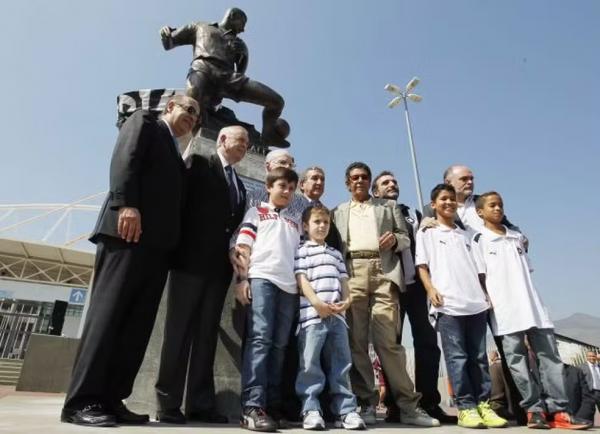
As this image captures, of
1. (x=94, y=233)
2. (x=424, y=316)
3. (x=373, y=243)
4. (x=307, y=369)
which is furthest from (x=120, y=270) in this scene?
(x=424, y=316)

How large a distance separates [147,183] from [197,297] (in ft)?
2.39

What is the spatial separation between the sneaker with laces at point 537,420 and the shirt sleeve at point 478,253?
966mm

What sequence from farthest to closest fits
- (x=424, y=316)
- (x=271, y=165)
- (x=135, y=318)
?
(x=424, y=316)
(x=271, y=165)
(x=135, y=318)

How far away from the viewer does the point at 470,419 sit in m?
2.47

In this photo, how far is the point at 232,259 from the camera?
2566 mm

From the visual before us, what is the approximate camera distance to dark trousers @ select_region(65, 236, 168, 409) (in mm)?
1933

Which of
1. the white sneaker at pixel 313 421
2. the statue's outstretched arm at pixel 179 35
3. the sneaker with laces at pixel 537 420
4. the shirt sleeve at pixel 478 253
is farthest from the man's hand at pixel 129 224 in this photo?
the statue's outstretched arm at pixel 179 35

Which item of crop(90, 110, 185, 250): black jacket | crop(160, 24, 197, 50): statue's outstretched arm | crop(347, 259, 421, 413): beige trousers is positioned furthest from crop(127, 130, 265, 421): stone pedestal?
crop(160, 24, 197, 50): statue's outstretched arm

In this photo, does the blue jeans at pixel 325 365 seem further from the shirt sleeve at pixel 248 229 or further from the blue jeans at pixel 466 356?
the blue jeans at pixel 466 356

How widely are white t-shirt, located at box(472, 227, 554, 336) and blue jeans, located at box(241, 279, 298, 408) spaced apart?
1.49 meters

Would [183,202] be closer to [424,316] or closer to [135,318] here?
[135,318]

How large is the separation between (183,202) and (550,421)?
281 centimetres

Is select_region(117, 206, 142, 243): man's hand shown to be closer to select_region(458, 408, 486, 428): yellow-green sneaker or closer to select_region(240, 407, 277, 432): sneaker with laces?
select_region(240, 407, 277, 432): sneaker with laces

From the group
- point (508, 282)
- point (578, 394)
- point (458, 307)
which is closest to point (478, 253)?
point (508, 282)
